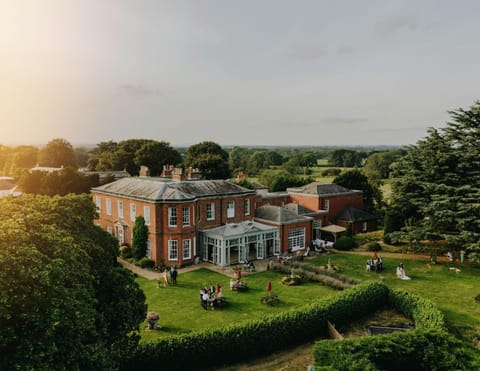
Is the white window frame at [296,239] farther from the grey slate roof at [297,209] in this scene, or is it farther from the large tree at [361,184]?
the large tree at [361,184]

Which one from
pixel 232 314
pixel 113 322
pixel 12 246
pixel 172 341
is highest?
pixel 12 246

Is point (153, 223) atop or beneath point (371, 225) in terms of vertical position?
atop

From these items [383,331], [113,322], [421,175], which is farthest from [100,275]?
[421,175]

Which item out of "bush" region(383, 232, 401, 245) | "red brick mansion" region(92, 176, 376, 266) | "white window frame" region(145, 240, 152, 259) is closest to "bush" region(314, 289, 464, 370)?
"red brick mansion" region(92, 176, 376, 266)

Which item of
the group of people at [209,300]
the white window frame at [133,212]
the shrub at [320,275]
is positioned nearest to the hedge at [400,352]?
the group of people at [209,300]

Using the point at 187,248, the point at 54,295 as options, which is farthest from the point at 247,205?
the point at 54,295

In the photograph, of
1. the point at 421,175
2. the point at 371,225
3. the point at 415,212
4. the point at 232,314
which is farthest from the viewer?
the point at 371,225

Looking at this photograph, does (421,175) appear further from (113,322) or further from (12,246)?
(12,246)
